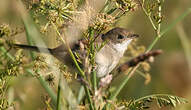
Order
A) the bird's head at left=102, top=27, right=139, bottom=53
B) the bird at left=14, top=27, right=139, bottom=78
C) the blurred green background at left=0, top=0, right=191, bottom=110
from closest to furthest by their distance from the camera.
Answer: the bird at left=14, top=27, right=139, bottom=78
the bird's head at left=102, top=27, right=139, bottom=53
the blurred green background at left=0, top=0, right=191, bottom=110

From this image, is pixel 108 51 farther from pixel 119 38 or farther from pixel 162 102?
pixel 162 102

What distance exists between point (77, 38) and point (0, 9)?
2.70 m

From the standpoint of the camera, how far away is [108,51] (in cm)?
413

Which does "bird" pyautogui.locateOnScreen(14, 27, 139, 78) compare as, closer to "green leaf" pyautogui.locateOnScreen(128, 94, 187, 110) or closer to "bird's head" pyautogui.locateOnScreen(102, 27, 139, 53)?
"bird's head" pyautogui.locateOnScreen(102, 27, 139, 53)

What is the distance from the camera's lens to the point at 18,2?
8.91ft

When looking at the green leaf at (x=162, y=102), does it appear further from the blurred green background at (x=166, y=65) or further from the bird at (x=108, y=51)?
the blurred green background at (x=166, y=65)

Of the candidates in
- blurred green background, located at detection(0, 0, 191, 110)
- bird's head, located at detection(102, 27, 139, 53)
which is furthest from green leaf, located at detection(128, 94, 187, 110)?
blurred green background, located at detection(0, 0, 191, 110)

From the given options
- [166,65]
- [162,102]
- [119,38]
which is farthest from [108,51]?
[166,65]

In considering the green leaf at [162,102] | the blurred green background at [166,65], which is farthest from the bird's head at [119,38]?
the green leaf at [162,102]

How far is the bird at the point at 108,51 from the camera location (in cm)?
357

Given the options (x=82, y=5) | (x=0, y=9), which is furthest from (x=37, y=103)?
(x=82, y=5)

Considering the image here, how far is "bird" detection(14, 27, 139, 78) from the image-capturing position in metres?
3.57

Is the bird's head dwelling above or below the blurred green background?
above

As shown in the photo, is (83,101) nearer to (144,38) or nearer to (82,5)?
(82,5)
